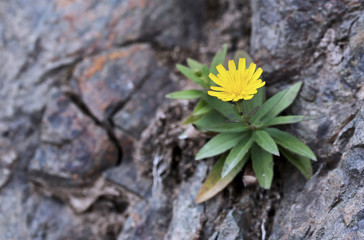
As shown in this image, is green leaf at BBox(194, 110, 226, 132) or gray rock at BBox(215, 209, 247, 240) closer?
gray rock at BBox(215, 209, 247, 240)

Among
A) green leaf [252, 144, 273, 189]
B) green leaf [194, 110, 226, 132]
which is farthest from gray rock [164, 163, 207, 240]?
green leaf [252, 144, 273, 189]

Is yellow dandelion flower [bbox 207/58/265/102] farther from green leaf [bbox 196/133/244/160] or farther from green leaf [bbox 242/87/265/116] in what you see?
green leaf [bbox 196/133/244/160]

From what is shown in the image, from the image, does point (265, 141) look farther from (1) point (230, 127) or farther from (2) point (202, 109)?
(2) point (202, 109)

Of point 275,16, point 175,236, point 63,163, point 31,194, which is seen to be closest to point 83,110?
point 63,163

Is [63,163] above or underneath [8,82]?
underneath

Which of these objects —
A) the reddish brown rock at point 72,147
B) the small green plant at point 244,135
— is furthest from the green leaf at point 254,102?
the reddish brown rock at point 72,147

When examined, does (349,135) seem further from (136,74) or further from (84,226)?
(84,226)
